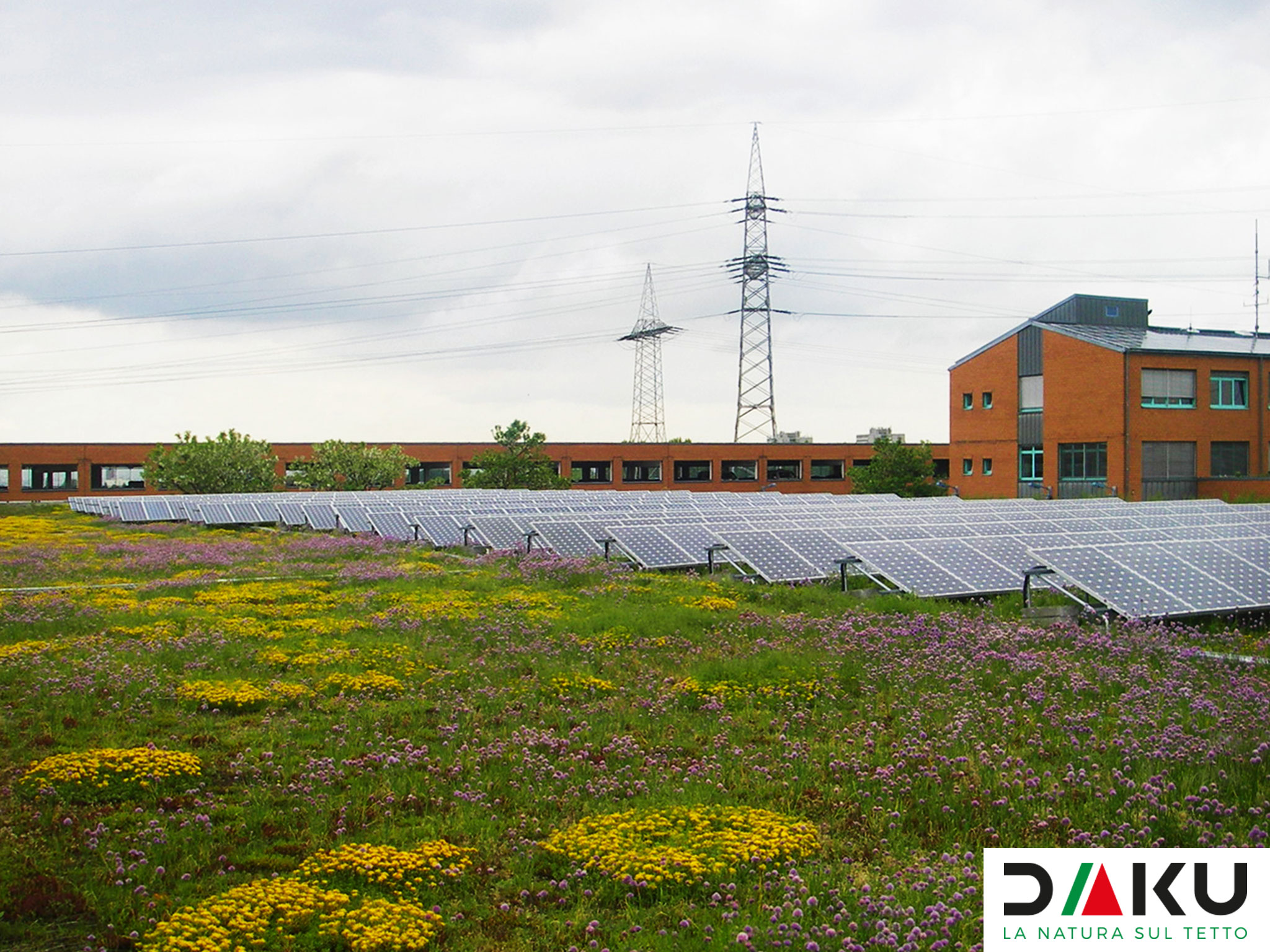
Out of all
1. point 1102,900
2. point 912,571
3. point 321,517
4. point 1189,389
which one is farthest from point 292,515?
point 1189,389

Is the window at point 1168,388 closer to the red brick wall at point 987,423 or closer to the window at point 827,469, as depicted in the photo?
the red brick wall at point 987,423

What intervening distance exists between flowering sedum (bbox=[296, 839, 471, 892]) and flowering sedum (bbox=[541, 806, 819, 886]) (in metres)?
0.70

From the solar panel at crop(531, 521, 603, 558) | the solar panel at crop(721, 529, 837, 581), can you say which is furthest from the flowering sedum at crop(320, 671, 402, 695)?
the solar panel at crop(531, 521, 603, 558)

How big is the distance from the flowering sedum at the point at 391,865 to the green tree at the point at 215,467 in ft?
210

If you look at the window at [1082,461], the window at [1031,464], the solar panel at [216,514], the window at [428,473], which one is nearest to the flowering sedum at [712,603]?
the solar panel at [216,514]

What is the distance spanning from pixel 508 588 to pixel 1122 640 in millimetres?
11072

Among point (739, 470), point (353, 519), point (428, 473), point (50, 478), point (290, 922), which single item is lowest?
point (290, 922)

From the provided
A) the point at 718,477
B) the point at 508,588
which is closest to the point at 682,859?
the point at 508,588

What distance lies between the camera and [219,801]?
8289 mm

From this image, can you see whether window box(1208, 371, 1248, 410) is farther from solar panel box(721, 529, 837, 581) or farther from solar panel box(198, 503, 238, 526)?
solar panel box(198, 503, 238, 526)

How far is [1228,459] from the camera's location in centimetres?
5825

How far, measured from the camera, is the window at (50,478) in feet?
261

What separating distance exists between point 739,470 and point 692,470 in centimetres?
417

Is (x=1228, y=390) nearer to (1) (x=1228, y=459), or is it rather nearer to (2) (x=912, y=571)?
(1) (x=1228, y=459)
